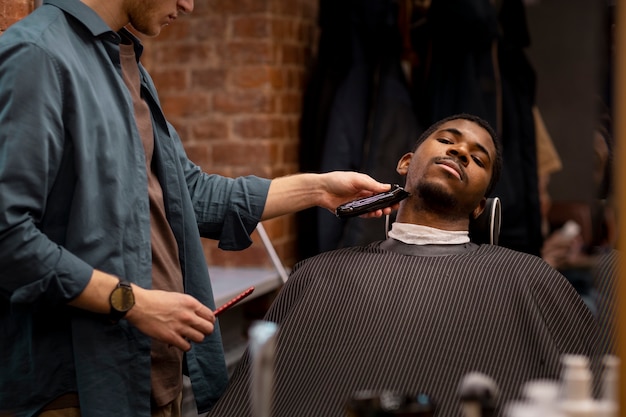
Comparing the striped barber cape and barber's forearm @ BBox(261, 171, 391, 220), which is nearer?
the striped barber cape

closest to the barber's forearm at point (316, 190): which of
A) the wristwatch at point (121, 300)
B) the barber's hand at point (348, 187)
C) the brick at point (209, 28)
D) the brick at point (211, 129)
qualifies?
the barber's hand at point (348, 187)

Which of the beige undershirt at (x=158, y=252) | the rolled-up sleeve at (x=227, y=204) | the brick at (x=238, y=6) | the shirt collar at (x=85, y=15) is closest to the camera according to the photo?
the shirt collar at (x=85, y=15)

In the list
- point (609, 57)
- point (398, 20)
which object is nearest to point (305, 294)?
point (609, 57)

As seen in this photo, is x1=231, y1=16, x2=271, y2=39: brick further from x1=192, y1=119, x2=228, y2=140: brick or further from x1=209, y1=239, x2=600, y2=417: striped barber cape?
x1=209, y1=239, x2=600, y2=417: striped barber cape

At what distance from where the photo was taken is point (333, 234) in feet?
10.8

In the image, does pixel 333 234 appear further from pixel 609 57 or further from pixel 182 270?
pixel 609 57

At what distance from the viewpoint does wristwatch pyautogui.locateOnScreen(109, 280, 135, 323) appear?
1.46 m

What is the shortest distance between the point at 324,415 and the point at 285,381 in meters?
0.15

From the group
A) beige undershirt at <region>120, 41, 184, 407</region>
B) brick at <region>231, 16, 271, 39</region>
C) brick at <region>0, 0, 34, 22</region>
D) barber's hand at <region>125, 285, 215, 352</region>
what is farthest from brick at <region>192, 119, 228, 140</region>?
barber's hand at <region>125, 285, 215, 352</region>

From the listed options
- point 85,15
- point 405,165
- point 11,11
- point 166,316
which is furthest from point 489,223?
point 11,11

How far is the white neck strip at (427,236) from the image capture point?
85.7 inches

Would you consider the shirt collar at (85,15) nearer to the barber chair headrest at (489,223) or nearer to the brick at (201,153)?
the barber chair headrest at (489,223)

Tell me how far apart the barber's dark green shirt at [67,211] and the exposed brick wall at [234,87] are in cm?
163

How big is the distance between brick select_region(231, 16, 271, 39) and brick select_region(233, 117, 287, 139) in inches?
12.6
